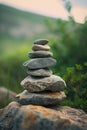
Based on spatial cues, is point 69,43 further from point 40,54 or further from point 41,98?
point 41,98

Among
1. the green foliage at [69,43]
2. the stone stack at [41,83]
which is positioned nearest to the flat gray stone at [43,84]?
the stone stack at [41,83]

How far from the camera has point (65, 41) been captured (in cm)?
1473

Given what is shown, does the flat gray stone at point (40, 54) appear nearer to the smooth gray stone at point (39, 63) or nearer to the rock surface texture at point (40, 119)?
the smooth gray stone at point (39, 63)

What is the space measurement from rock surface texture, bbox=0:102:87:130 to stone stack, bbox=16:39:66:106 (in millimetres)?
294

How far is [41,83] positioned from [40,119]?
1110 millimetres

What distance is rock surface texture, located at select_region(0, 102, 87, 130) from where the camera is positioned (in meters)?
9.49

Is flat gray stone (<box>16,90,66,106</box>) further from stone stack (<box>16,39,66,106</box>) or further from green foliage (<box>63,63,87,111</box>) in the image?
green foliage (<box>63,63,87,111</box>)

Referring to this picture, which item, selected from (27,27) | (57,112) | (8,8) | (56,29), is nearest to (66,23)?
(56,29)

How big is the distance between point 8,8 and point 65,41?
104 feet

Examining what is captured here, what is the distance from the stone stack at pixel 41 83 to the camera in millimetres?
10188

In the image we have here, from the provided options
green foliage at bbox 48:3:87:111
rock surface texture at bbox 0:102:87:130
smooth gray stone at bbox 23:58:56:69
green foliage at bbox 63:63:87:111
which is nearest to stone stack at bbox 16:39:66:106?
smooth gray stone at bbox 23:58:56:69

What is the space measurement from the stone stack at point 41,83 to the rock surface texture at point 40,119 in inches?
11.6

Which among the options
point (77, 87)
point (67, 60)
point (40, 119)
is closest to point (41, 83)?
point (40, 119)

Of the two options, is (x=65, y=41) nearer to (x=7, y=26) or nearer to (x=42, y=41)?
(x=42, y=41)
